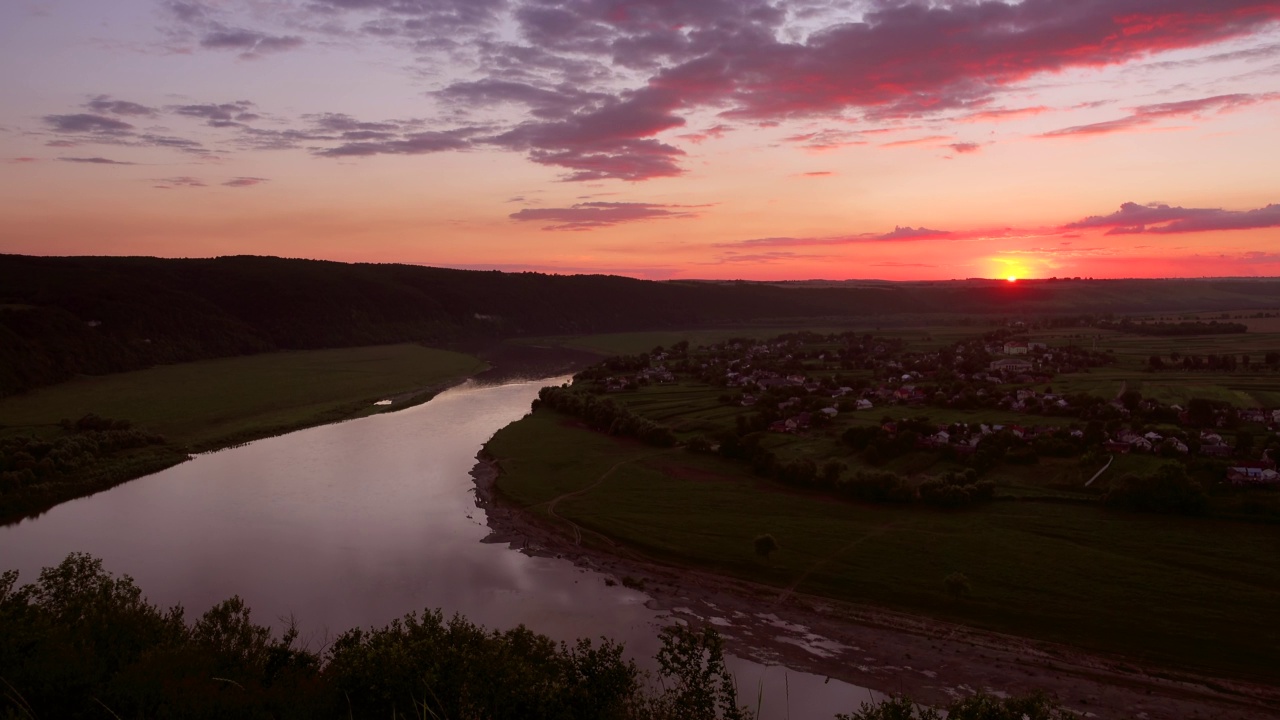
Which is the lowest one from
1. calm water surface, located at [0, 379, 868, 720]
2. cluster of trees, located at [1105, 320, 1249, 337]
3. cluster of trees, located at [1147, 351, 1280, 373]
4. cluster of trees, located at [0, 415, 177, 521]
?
calm water surface, located at [0, 379, 868, 720]

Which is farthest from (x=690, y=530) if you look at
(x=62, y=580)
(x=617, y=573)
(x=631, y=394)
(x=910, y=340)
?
(x=910, y=340)

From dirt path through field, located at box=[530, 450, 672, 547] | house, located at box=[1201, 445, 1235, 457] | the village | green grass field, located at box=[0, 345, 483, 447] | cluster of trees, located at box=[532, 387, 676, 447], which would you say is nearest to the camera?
dirt path through field, located at box=[530, 450, 672, 547]

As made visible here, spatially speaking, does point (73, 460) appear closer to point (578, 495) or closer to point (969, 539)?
point (578, 495)

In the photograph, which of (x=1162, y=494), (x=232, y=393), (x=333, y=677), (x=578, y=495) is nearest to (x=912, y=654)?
(x=333, y=677)

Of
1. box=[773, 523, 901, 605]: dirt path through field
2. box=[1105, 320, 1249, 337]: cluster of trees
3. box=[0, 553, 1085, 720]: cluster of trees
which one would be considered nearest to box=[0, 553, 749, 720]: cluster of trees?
box=[0, 553, 1085, 720]: cluster of trees

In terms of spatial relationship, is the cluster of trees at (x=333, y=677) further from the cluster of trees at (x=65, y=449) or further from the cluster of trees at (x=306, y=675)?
the cluster of trees at (x=65, y=449)

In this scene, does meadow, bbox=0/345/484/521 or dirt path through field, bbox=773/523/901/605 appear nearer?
dirt path through field, bbox=773/523/901/605

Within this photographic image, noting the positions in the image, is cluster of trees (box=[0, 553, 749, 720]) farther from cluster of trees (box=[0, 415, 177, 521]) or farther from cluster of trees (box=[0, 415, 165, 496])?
cluster of trees (box=[0, 415, 165, 496])
